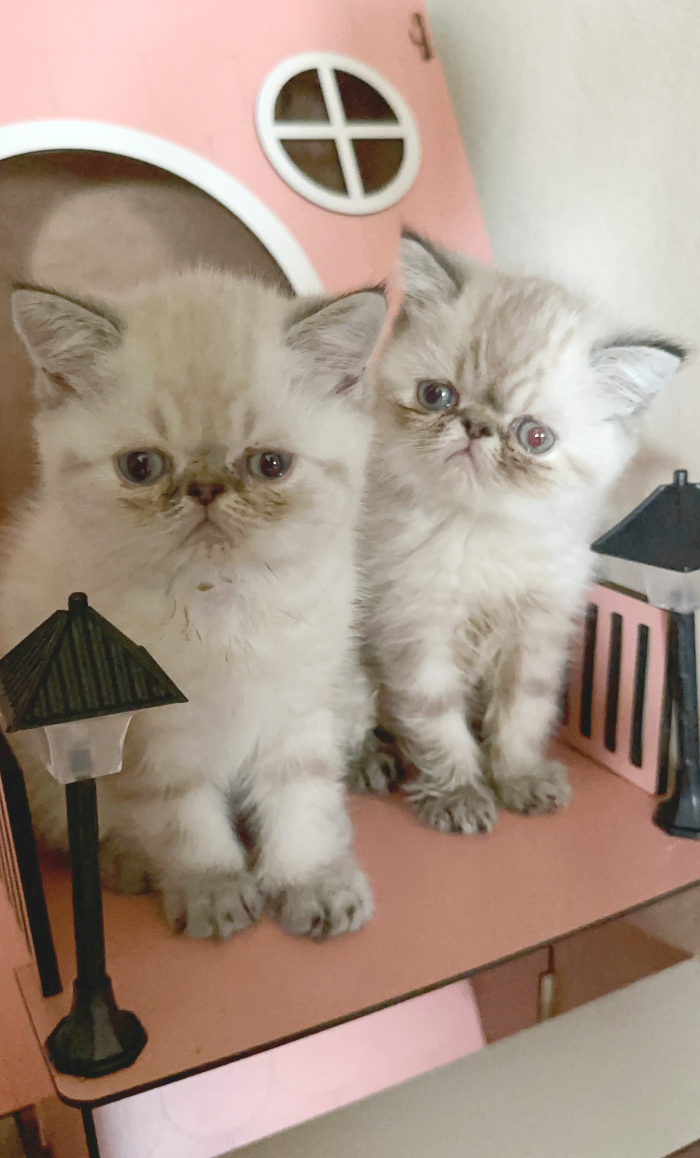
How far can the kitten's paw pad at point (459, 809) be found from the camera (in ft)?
3.40

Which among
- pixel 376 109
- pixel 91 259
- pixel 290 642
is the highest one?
pixel 376 109

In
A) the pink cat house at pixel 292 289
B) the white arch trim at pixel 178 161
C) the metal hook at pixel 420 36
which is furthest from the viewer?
the metal hook at pixel 420 36

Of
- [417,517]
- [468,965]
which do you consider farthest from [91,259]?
[468,965]

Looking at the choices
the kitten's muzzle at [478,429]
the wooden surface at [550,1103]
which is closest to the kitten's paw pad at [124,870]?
the wooden surface at [550,1103]

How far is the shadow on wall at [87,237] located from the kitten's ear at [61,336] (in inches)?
13.4

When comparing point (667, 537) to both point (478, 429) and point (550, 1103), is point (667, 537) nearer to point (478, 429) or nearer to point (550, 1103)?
point (478, 429)

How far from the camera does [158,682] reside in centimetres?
62

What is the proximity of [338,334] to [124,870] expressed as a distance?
2.11 feet

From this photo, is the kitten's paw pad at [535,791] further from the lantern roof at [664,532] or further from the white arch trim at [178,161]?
the white arch trim at [178,161]

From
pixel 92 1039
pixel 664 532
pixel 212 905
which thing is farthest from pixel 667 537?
pixel 92 1039

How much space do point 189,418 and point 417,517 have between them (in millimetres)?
A: 407

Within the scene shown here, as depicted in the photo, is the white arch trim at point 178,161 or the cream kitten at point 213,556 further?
the white arch trim at point 178,161

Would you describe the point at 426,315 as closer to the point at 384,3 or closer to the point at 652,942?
the point at 384,3

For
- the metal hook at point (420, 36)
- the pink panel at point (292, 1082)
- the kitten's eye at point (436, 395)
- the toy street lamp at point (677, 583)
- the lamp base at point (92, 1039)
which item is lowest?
the pink panel at point (292, 1082)
